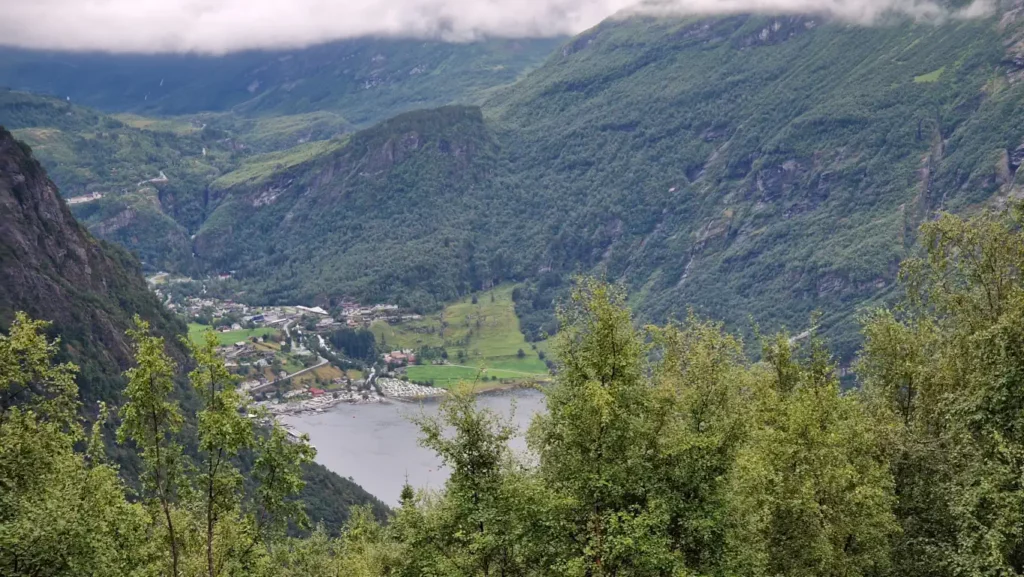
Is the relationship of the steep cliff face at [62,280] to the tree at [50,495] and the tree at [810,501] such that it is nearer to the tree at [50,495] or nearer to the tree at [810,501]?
the tree at [50,495]

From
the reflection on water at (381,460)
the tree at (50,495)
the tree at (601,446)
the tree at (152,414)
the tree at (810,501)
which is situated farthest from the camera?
the reflection on water at (381,460)

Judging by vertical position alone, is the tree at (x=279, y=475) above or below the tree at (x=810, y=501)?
above

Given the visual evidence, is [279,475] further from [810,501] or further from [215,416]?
[810,501]

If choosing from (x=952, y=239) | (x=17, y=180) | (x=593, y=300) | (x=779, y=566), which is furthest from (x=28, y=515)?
(x=17, y=180)

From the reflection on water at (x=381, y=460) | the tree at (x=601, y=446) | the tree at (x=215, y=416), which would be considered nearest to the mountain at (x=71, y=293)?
the reflection on water at (x=381, y=460)

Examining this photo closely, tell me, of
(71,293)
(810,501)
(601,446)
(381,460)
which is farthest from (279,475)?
(381,460)

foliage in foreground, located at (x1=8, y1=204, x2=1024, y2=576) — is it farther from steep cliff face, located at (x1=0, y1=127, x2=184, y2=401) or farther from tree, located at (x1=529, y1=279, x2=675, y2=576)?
steep cliff face, located at (x1=0, y1=127, x2=184, y2=401)
